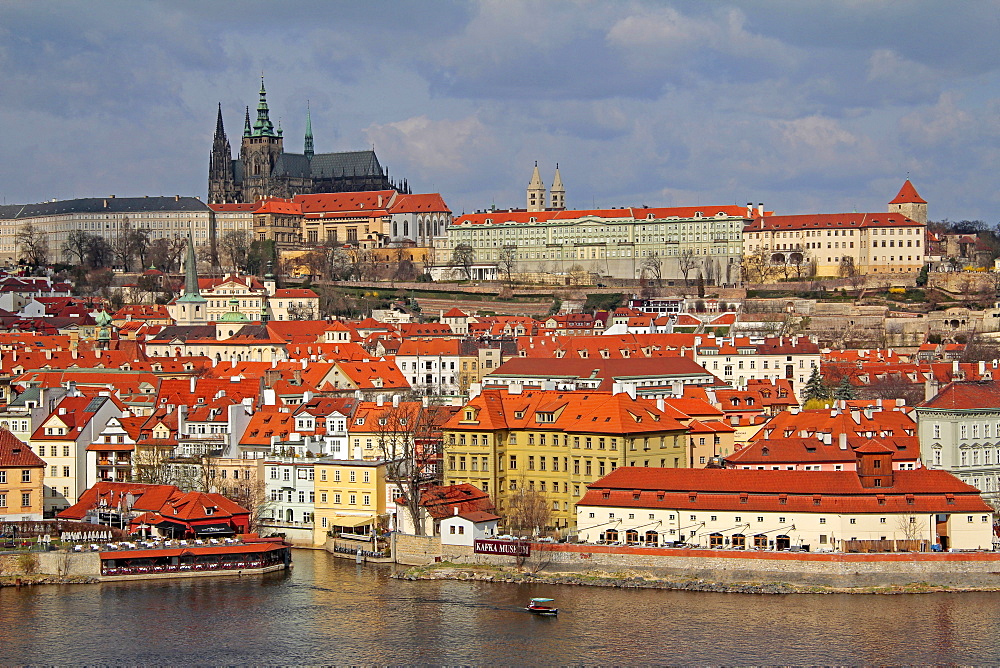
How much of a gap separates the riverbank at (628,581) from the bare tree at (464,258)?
105920mm

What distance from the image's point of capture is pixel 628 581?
42.4 meters

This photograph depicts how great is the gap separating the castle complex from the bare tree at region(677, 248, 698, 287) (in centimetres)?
3902

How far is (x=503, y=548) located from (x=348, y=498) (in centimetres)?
669

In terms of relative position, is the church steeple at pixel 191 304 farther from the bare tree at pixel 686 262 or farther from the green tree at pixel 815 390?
the green tree at pixel 815 390

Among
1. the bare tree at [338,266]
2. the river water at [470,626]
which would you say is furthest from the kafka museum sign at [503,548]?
the bare tree at [338,266]

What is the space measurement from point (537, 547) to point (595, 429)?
549 centimetres

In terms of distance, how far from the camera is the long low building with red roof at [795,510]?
4253cm

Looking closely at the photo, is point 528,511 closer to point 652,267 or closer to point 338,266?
point 652,267

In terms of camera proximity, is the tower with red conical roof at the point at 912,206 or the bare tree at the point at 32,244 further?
the bare tree at the point at 32,244

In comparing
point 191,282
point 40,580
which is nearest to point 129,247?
point 191,282

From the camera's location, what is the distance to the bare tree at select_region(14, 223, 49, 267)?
520 ft

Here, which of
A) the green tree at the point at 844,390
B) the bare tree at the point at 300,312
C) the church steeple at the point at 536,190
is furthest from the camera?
the church steeple at the point at 536,190

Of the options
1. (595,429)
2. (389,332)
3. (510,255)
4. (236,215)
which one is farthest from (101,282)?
(595,429)

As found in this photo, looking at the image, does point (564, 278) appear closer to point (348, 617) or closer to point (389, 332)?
point (389, 332)
